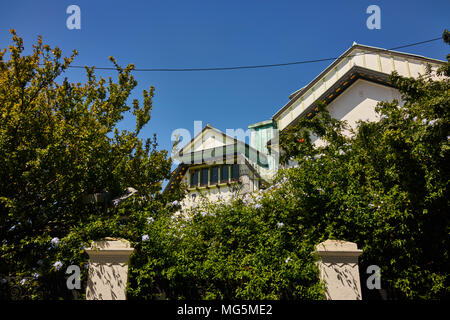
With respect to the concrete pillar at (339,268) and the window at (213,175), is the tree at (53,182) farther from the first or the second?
the window at (213,175)

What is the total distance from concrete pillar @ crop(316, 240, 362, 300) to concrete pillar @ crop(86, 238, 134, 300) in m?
2.79

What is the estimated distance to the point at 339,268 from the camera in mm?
4414

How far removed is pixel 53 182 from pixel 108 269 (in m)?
2.36

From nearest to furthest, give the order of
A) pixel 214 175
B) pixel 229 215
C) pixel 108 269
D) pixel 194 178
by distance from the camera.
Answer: pixel 108 269 → pixel 229 215 → pixel 214 175 → pixel 194 178

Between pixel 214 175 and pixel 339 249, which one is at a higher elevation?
pixel 214 175

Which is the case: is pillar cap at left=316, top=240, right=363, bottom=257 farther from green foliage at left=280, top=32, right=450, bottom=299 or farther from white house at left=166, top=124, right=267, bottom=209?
white house at left=166, top=124, right=267, bottom=209

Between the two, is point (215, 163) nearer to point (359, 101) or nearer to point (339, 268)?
point (359, 101)

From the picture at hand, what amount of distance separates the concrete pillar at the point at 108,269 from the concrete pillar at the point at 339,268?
2.79 m

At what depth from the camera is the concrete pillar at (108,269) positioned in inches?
182

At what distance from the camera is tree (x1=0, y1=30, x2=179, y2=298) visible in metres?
5.13

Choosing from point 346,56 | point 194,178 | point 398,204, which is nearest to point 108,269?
point 398,204

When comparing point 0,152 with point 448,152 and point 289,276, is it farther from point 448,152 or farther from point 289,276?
point 448,152

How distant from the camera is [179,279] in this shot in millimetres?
4781

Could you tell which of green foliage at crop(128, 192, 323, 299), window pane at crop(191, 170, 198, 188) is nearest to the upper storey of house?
window pane at crop(191, 170, 198, 188)
